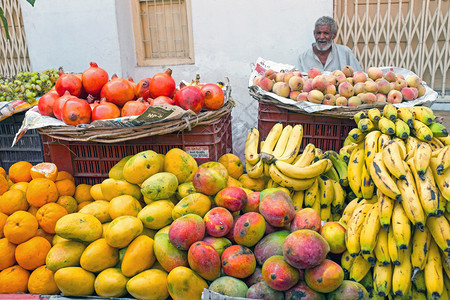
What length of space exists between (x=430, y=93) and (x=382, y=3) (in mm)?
2099

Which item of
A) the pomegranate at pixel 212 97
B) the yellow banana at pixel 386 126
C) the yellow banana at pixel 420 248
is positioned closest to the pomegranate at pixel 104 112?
the pomegranate at pixel 212 97

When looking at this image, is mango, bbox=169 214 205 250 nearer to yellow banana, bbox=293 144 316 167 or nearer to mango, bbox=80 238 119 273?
mango, bbox=80 238 119 273

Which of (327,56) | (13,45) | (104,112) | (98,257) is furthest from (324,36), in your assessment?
(13,45)

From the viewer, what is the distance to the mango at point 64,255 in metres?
1.57

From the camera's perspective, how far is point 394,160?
4.91ft

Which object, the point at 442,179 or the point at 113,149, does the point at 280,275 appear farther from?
the point at 113,149

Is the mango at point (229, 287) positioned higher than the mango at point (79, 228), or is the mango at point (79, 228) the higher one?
Result: the mango at point (79, 228)

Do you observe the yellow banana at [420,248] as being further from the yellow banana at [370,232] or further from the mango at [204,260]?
the mango at [204,260]

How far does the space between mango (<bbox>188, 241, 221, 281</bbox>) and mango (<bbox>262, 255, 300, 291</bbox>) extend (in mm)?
194

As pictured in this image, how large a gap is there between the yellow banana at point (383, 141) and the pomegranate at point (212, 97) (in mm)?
971

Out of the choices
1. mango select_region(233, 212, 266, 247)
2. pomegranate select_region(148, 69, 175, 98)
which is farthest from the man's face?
mango select_region(233, 212, 266, 247)

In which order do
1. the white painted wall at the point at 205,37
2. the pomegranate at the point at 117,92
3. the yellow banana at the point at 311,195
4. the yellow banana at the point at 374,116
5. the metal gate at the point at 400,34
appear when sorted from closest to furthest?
the yellow banana at the point at 374,116 → the yellow banana at the point at 311,195 → the pomegranate at the point at 117,92 → the metal gate at the point at 400,34 → the white painted wall at the point at 205,37

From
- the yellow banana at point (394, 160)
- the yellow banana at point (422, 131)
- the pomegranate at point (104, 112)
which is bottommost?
the yellow banana at point (394, 160)

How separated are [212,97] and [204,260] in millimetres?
1134
